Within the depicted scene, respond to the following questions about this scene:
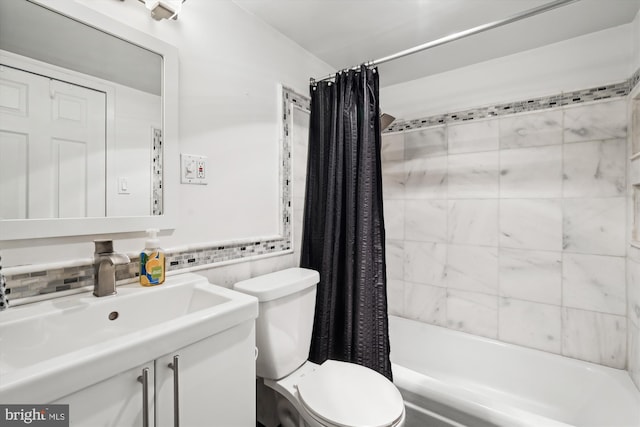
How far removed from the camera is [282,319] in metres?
1.36

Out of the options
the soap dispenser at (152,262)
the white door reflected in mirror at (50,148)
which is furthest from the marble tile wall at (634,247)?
the white door reflected in mirror at (50,148)

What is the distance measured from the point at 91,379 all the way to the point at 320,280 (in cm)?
117

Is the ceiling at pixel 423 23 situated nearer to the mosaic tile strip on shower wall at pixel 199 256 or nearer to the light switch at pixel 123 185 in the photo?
the mosaic tile strip on shower wall at pixel 199 256

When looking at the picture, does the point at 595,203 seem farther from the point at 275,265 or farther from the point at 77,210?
the point at 77,210

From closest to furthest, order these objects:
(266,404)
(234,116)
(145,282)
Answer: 1. (145,282)
2. (234,116)
3. (266,404)

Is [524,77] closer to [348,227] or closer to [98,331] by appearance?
[348,227]

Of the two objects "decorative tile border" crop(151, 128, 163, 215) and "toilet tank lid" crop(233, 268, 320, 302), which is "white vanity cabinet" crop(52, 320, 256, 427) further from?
"decorative tile border" crop(151, 128, 163, 215)

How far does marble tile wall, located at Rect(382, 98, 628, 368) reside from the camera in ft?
5.46

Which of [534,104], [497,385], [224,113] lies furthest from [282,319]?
[534,104]

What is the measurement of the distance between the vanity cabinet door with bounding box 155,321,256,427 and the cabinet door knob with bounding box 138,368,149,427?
0.03 m

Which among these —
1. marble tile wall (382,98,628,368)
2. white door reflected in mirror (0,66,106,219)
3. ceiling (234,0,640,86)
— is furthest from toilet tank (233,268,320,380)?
ceiling (234,0,640,86)

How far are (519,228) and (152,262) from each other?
204 centimetres

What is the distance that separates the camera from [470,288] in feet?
6.78

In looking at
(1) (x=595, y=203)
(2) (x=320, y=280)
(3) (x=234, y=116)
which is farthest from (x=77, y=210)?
(1) (x=595, y=203)
